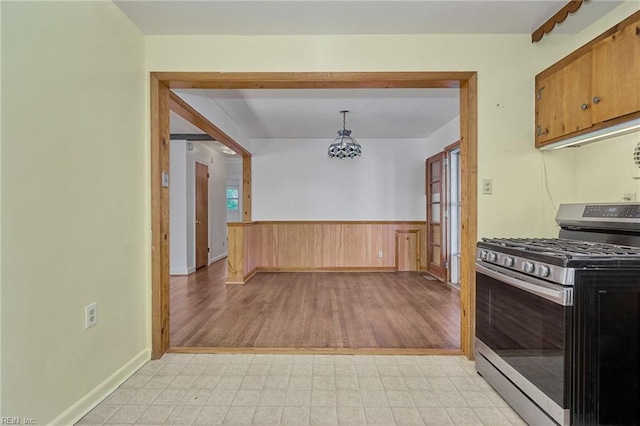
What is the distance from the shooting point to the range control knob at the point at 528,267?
5.27 feet

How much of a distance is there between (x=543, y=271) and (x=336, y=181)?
4702 mm

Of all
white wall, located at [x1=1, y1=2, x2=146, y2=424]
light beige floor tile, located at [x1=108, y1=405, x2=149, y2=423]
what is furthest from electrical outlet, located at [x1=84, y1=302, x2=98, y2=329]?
light beige floor tile, located at [x1=108, y1=405, x2=149, y2=423]

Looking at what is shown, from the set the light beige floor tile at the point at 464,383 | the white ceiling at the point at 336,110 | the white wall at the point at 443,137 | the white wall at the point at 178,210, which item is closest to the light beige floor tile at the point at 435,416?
the light beige floor tile at the point at 464,383

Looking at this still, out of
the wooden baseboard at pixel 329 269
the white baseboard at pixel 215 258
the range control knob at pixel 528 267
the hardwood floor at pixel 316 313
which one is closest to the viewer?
the range control knob at pixel 528 267

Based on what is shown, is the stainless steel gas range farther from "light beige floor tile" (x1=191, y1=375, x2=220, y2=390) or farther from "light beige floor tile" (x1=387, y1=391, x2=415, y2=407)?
"light beige floor tile" (x1=191, y1=375, x2=220, y2=390)

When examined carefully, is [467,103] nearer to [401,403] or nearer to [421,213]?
[401,403]

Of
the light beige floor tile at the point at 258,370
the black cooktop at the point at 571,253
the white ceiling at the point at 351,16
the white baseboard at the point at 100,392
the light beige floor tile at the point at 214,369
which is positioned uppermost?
the white ceiling at the point at 351,16

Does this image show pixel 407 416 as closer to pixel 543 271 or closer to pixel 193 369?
pixel 543 271

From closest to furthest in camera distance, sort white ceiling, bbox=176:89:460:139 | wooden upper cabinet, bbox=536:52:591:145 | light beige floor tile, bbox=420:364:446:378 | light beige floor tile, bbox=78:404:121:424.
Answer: light beige floor tile, bbox=78:404:121:424
wooden upper cabinet, bbox=536:52:591:145
light beige floor tile, bbox=420:364:446:378
white ceiling, bbox=176:89:460:139

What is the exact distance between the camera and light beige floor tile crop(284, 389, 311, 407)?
1.86 meters

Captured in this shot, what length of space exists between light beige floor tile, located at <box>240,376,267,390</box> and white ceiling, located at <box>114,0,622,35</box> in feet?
7.61

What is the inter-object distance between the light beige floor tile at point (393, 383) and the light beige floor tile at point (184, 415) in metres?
1.09

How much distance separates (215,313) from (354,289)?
1939 millimetres

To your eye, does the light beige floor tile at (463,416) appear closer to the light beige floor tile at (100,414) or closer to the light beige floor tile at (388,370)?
the light beige floor tile at (388,370)
